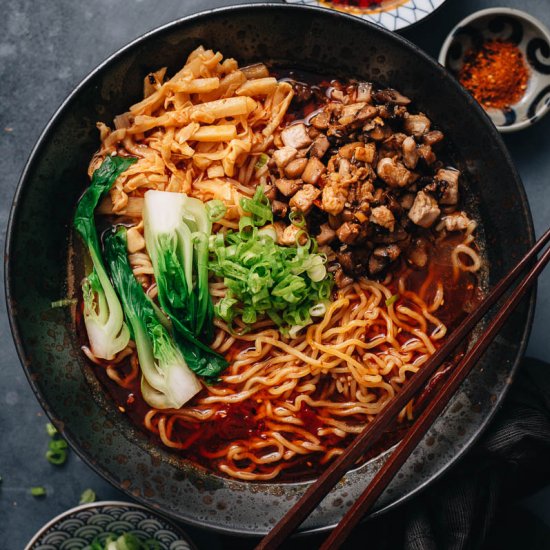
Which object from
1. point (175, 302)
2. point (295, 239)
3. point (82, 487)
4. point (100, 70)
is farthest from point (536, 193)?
point (82, 487)

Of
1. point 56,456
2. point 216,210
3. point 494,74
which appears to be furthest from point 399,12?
point 56,456

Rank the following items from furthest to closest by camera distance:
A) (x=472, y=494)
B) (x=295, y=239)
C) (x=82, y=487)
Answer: (x=82, y=487) < (x=472, y=494) < (x=295, y=239)

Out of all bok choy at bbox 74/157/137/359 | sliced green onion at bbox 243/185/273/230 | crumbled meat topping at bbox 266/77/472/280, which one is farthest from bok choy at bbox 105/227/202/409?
crumbled meat topping at bbox 266/77/472/280

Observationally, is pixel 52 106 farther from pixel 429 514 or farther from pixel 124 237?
pixel 429 514

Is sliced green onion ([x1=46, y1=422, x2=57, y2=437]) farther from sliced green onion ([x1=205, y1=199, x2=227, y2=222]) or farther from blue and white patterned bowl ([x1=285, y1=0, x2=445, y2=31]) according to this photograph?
blue and white patterned bowl ([x1=285, y1=0, x2=445, y2=31])

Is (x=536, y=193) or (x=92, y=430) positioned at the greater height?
(x=536, y=193)

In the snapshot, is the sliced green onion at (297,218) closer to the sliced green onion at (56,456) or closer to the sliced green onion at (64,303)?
the sliced green onion at (64,303)

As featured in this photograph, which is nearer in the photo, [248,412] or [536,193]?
[248,412]
